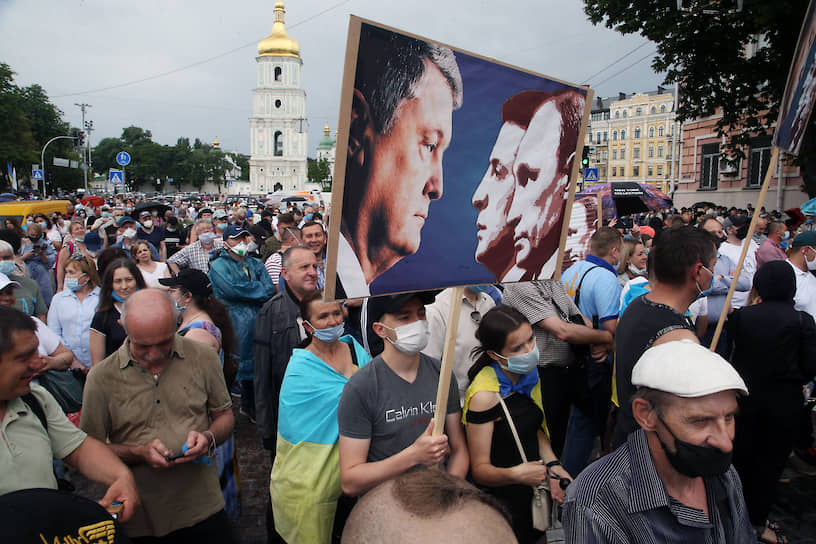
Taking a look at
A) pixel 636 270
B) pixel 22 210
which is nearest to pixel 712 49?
pixel 636 270

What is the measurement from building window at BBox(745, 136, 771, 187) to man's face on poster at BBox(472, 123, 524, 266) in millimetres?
25992

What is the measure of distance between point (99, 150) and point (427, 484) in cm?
13808

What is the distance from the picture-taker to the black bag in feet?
14.0

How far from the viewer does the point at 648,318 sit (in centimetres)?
272

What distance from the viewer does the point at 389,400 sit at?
255cm

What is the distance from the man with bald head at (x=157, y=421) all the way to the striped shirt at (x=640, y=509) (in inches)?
69.5

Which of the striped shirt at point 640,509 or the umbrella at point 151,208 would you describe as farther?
the umbrella at point 151,208

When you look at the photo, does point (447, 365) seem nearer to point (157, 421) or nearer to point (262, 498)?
point (157, 421)

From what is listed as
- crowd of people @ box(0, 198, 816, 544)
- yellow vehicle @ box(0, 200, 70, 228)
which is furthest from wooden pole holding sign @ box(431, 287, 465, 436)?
yellow vehicle @ box(0, 200, 70, 228)

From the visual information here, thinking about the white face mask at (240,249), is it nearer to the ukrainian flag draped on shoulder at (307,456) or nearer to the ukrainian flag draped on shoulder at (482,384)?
the ukrainian flag draped on shoulder at (307,456)

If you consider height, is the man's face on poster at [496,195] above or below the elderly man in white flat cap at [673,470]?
above

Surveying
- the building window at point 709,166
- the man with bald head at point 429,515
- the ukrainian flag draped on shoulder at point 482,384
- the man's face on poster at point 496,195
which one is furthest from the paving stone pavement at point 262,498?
the building window at point 709,166

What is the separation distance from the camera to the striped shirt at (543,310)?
3.80 m

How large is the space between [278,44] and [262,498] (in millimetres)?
105817
